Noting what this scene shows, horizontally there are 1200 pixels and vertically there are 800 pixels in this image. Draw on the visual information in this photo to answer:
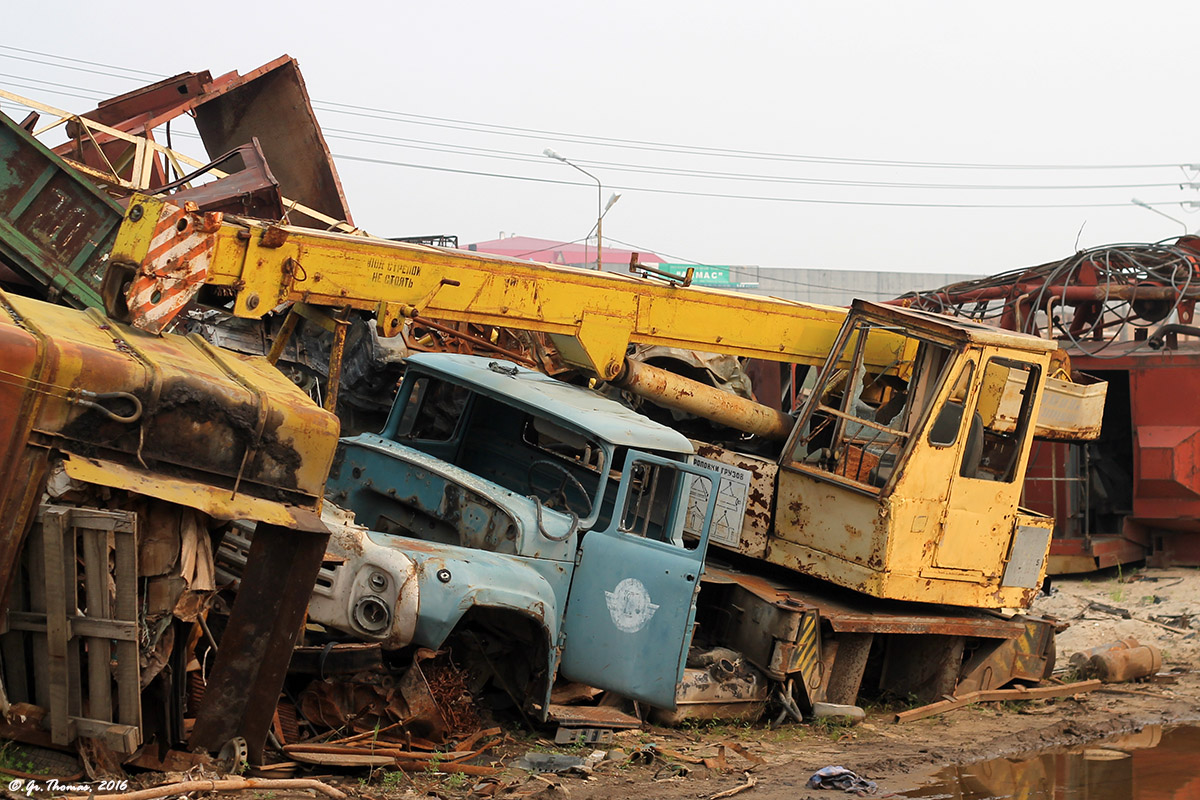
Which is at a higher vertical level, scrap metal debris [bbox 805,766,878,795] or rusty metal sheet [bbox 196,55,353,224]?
rusty metal sheet [bbox 196,55,353,224]

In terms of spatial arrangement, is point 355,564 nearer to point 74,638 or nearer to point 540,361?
point 74,638

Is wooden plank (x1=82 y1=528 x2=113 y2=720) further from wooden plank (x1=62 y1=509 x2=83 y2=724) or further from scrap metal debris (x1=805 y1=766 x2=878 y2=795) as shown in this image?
scrap metal debris (x1=805 y1=766 x2=878 y2=795)

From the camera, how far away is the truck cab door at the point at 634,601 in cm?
705

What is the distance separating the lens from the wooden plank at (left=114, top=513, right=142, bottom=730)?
15.9 ft

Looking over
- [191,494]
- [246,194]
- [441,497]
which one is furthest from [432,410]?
[246,194]

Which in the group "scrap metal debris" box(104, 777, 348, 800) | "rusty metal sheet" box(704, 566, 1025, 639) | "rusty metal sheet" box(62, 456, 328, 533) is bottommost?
"scrap metal debris" box(104, 777, 348, 800)

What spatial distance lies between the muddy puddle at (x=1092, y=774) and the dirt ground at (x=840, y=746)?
0.55 feet

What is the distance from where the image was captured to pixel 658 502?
738 centimetres

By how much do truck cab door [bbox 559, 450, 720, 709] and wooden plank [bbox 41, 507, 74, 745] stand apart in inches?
113

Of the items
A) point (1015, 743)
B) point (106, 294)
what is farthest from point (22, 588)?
point (1015, 743)

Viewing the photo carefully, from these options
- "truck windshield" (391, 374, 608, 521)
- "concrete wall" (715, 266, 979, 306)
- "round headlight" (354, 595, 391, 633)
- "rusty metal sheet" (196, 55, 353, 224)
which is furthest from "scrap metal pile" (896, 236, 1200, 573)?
"concrete wall" (715, 266, 979, 306)

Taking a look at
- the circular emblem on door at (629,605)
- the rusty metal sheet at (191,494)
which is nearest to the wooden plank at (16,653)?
the rusty metal sheet at (191,494)

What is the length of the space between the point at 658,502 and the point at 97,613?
3.44 meters

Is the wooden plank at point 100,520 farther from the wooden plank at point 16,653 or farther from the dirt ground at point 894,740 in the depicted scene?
the dirt ground at point 894,740
